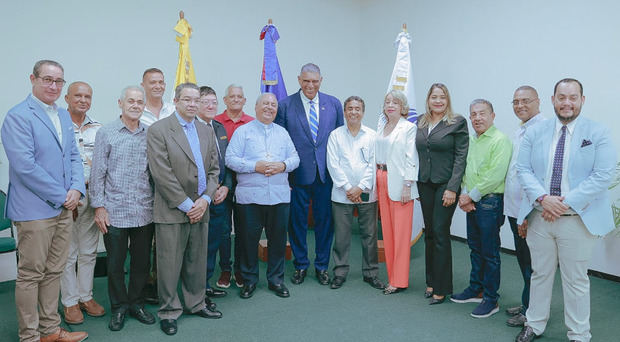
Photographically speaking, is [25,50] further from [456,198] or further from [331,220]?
[456,198]

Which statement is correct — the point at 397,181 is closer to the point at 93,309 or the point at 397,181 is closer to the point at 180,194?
the point at 180,194

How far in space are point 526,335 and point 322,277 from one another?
1.62m

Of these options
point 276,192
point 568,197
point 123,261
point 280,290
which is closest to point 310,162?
point 276,192

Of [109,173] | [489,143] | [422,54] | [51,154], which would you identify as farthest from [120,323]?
[422,54]

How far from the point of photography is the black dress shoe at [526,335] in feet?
8.56

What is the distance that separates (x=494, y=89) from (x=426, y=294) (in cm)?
265

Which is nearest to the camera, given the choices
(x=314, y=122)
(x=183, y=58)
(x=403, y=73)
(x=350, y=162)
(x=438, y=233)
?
(x=438, y=233)

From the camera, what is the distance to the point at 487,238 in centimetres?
300

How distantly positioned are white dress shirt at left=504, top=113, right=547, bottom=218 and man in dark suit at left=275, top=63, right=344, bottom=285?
1.41 m

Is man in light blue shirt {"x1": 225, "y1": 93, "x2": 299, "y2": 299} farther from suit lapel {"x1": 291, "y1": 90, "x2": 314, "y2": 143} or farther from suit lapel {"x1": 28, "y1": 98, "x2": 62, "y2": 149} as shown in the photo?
suit lapel {"x1": 28, "y1": 98, "x2": 62, "y2": 149}

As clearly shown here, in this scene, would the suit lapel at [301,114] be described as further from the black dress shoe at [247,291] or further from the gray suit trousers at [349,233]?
the black dress shoe at [247,291]

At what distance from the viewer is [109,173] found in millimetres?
2697

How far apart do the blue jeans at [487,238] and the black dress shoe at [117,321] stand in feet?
8.17

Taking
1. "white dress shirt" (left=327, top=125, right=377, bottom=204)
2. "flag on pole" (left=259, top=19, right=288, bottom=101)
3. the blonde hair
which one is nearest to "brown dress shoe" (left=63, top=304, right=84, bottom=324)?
"white dress shirt" (left=327, top=125, right=377, bottom=204)
